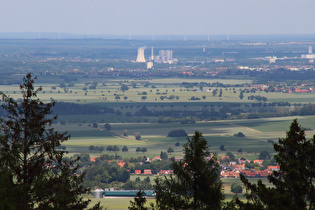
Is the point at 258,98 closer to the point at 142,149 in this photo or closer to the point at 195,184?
the point at 142,149

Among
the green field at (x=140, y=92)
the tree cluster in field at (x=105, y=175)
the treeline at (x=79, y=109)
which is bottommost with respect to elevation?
the tree cluster in field at (x=105, y=175)

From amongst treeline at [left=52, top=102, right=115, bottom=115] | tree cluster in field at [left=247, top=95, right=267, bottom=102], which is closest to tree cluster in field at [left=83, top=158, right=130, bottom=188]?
treeline at [left=52, top=102, right=115, bottom=115]

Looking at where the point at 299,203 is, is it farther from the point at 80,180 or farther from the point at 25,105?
the point at 25,105

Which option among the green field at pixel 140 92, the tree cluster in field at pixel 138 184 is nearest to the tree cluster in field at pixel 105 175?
the tree cluster in field at pixel 138 184

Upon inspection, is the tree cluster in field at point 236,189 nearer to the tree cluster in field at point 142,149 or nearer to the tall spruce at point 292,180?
the tree cluster in field at point 142,149

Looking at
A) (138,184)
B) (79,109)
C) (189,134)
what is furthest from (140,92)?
(138,184)
